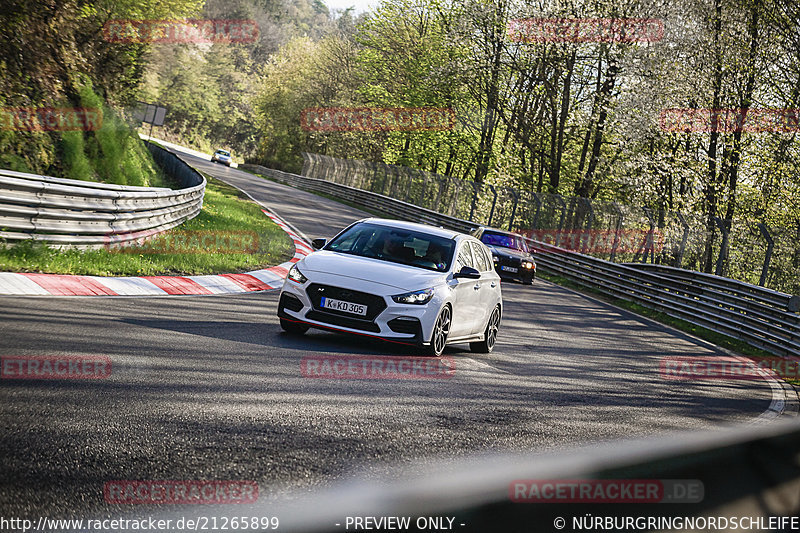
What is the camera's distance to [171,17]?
130 ft

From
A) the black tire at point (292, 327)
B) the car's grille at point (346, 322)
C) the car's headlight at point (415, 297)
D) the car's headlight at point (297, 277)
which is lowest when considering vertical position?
the black tire at point (292, 327)

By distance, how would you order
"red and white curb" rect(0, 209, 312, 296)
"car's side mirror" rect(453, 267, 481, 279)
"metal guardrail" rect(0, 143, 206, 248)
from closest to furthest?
"red and white curb" rect(0, 209, 312, 296), "car's side mirror" rect(453, 267, 481, 279), "metal guardrail" rect(0, 143, 206, 248)

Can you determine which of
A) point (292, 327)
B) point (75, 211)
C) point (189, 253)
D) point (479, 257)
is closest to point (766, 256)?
point (479, 257)

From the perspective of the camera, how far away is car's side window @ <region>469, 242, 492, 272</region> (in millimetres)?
11766

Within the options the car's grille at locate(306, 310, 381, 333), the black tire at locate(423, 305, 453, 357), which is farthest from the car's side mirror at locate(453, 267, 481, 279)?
the car's grille at locate(306, 310, 381, 333)

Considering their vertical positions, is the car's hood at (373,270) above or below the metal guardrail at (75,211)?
above

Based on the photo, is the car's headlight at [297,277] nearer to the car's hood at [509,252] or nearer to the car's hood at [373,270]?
the car's hood at [373,270]

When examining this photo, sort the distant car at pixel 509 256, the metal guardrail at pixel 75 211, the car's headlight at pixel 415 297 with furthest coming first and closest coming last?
the distant car at pixel 509 256, the metal guardrail at pixel 75 211, the car's headlight at pixel 415 297

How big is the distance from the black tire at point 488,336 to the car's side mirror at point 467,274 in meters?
1.32

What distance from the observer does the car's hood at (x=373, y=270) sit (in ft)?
31.7

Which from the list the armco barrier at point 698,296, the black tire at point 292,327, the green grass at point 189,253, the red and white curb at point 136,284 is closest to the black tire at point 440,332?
the black tire at point 292,327

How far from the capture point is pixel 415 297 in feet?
31.5

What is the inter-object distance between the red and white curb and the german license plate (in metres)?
3.42

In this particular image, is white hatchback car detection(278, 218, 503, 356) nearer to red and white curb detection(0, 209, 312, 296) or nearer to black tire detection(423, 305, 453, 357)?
black tire detection(423, 305, 453, 357)
